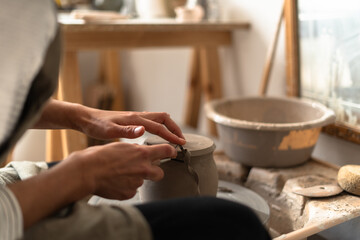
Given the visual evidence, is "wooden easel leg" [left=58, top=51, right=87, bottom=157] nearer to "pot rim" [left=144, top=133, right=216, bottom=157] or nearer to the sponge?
"pot rim" [left=144, top=133, right=216, bottom=157]

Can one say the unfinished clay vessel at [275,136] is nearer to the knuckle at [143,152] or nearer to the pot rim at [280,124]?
the pot rim at [280,124]

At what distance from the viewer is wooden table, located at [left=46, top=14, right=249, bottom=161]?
1.86 meters

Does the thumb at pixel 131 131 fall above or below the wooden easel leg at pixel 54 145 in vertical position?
above

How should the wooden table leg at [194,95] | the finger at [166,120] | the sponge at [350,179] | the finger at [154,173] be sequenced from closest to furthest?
the finger at [154,173] < the finger at [166,120] < the sponge at [350,179] < the wooden table leg at [194,95]

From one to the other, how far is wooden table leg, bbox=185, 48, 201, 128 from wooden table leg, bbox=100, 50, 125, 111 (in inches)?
41.1

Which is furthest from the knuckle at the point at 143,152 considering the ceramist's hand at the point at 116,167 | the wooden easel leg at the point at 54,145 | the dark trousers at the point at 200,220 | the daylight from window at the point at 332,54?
the wooden easel leg at the point at 54,145

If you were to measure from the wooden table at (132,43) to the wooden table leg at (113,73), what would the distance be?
1105 mm

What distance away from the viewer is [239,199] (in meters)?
1.31

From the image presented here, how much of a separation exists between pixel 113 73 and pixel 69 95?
1748 millimetres

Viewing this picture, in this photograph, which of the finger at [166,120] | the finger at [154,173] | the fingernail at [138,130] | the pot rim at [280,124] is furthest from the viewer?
the pot rim at [280,124]

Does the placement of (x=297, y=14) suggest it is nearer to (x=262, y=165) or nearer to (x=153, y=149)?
(x=262, y=165)

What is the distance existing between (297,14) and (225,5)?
691mm

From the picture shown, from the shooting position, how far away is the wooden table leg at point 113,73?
11.6ft

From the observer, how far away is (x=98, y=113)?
3.79 feet
